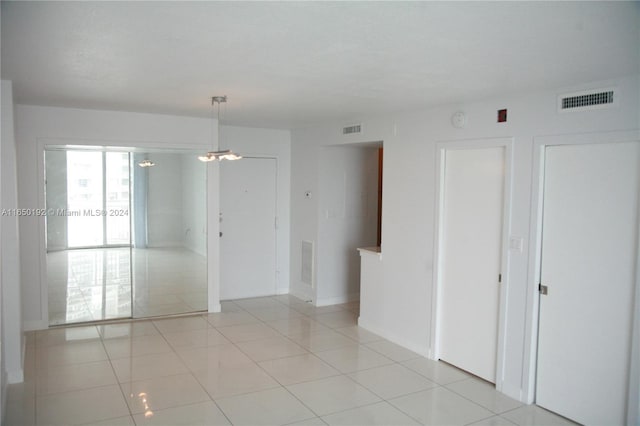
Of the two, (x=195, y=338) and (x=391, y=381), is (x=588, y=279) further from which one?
(x=195, y=338)

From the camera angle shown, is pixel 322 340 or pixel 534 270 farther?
pixel 322 340

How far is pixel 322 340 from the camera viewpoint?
5621mm

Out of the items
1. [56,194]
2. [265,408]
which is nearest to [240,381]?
[265,408]

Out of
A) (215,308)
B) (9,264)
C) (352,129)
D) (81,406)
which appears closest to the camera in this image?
(81,406)

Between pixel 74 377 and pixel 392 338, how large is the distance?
337 centimetres

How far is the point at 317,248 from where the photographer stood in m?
7.09

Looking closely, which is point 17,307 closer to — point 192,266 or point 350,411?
point 192,266

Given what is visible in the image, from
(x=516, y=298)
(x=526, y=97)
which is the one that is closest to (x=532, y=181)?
(x=526, y=97)

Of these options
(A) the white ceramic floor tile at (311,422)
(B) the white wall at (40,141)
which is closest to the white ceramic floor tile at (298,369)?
(A) the white ceramic floor tile at (311,422)

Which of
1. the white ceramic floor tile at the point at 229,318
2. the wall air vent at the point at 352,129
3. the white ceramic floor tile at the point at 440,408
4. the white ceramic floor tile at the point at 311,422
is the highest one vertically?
the wall air vent at the point at 352,129

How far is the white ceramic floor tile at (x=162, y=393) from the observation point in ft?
12.8

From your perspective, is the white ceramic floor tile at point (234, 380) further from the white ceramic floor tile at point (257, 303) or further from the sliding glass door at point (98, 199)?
the sliding glass door at point (98, 199)

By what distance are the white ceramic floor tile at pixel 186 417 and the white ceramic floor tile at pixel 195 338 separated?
1519mm

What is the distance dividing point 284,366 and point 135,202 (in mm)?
3023
